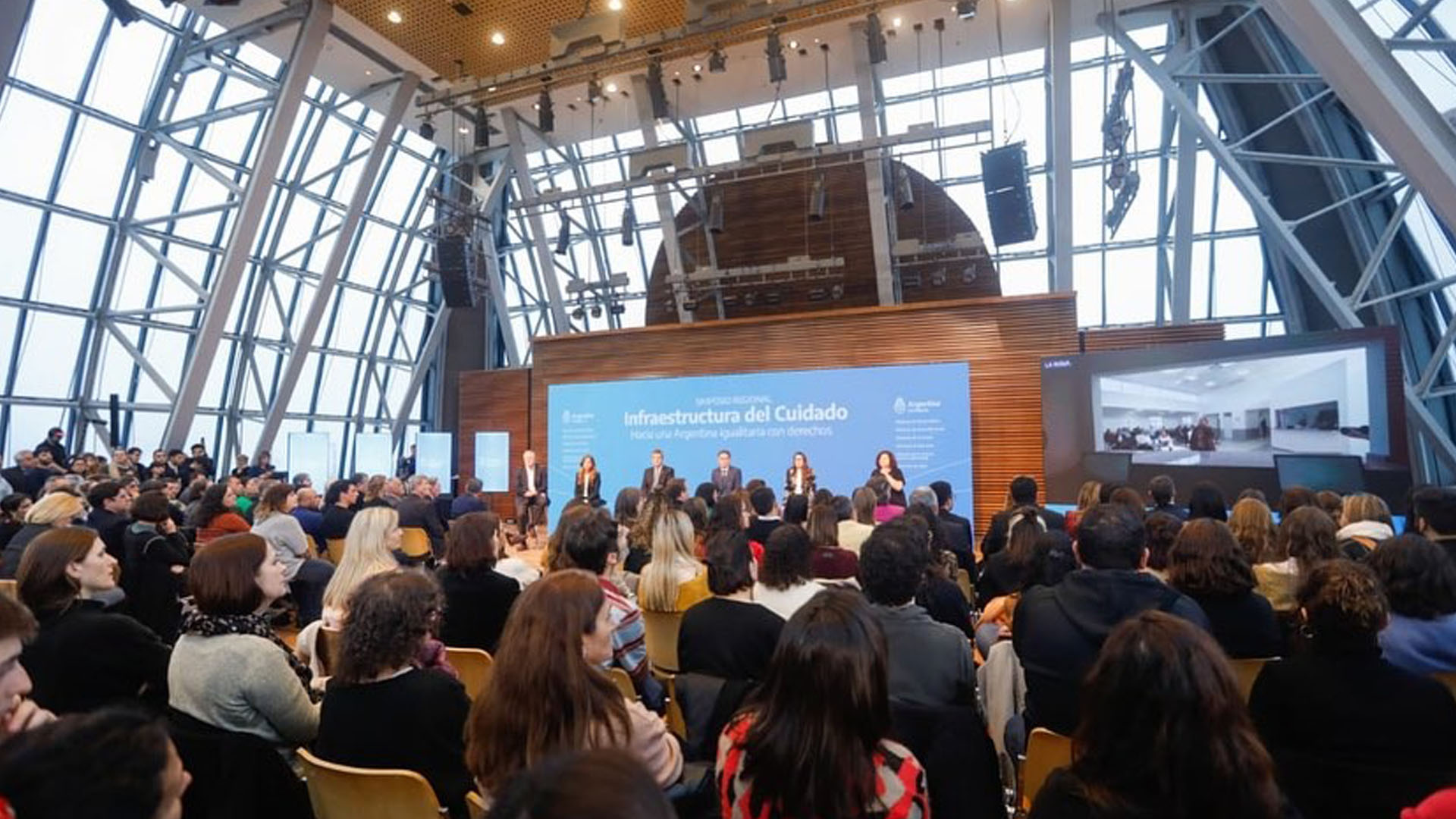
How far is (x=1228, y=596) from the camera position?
2570 mm

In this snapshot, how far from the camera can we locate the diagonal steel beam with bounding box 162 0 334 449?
30.6 feet

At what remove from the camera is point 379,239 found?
15234 millimetres

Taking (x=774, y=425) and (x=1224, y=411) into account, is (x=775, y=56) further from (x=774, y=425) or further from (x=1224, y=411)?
(x=1224, y=411)

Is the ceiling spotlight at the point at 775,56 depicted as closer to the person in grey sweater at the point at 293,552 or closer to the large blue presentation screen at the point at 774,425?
the large blue presentation screen at the point at 774,425

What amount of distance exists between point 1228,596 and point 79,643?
362 centimetres

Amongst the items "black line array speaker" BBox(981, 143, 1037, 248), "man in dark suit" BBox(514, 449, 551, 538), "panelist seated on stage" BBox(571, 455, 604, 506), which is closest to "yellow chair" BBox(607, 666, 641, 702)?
"panelist seated on stage" BBox(571, 455, 604, 506)

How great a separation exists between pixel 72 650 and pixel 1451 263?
39.2ft

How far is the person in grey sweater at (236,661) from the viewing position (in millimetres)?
2016

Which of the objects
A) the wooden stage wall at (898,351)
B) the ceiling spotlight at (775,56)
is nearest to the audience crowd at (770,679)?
the wooden stage wall at (898,351)

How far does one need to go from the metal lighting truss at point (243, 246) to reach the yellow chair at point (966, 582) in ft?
31.7

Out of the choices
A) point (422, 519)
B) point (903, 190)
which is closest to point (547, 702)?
point (422, 519)

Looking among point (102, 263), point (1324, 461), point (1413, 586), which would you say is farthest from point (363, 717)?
point (102, 263)

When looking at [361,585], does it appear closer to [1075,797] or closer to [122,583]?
[1075,797]

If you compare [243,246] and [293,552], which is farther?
[243,246]
